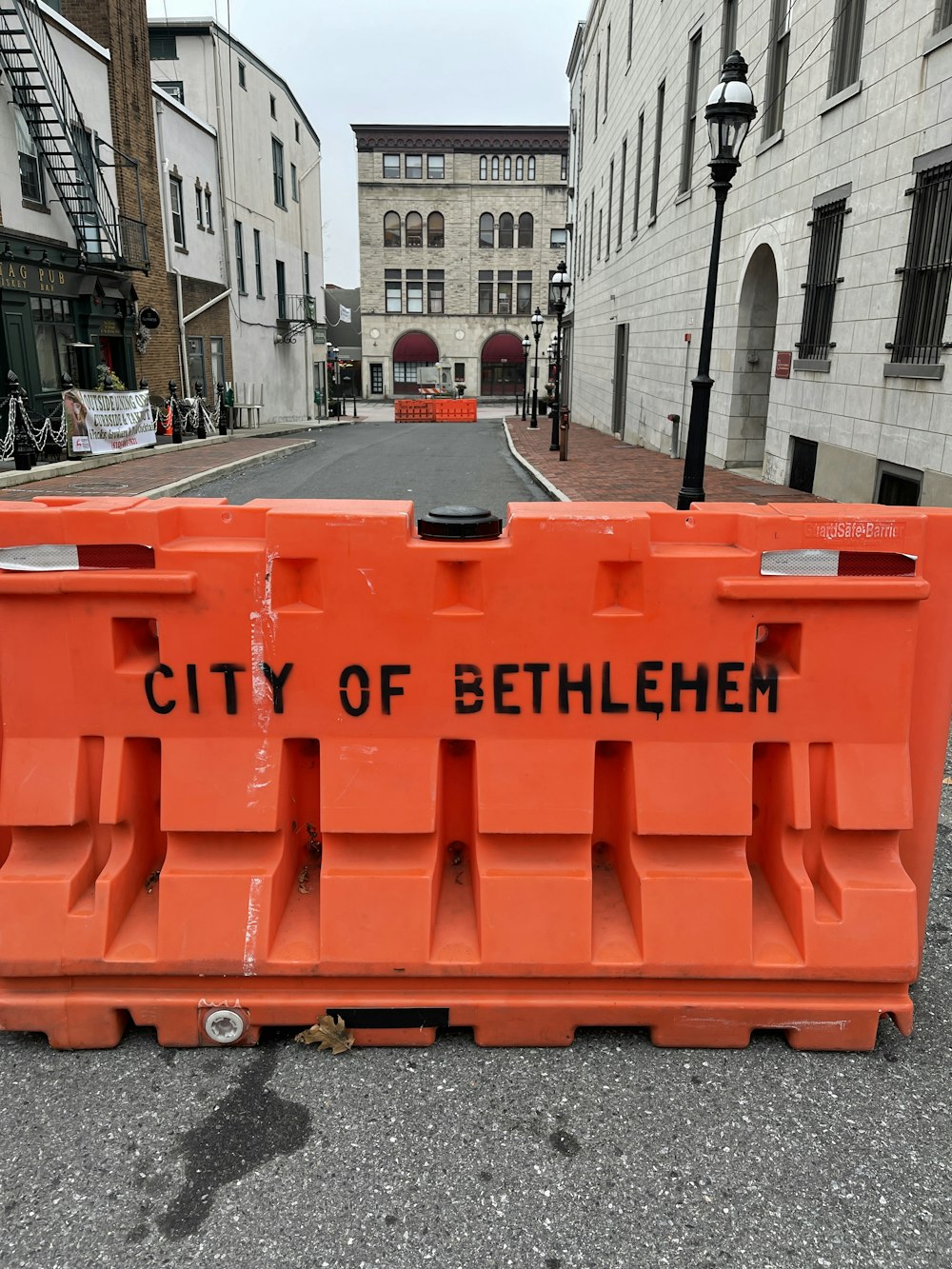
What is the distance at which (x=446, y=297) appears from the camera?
72188mm

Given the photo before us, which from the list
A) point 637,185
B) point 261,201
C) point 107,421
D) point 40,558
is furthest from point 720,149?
point 261,201

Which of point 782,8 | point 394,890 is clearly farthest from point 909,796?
point 782,8

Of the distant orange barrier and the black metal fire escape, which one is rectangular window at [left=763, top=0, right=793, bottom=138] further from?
the distant orange barrier

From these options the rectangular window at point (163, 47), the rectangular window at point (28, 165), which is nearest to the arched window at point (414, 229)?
the rectangular window at point (163, 47)

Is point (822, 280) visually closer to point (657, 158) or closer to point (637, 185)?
point (657, 158)

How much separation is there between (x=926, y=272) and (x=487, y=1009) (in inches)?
436

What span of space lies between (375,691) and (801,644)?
4.42 feet

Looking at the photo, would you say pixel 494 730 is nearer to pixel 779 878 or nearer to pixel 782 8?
pixel 779 878

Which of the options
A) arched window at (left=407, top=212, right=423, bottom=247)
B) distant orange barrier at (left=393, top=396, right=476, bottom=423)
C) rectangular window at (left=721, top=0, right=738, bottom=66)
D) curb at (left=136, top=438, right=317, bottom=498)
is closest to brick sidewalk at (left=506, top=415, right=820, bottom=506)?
curb at (left=136, top=438, right=317, bottom=498)

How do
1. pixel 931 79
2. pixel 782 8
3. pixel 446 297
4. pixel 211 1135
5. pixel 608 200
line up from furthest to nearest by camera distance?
1. pixel 446 297
2. pixel 608 200
3. pixel 782 8
4. pixel 931 79
5. pixel 211 1135

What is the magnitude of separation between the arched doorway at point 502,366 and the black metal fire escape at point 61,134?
51043 mm

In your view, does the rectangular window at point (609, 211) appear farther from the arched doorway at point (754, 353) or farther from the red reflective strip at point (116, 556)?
the red reflective strip at point (116, 556)

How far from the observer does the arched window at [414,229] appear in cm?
7106

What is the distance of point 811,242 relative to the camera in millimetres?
14133
